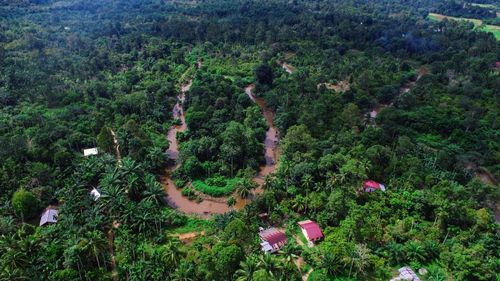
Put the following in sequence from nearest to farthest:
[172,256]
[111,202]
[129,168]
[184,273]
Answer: [184,273] → [172,256] → [111,202] → [129,168]

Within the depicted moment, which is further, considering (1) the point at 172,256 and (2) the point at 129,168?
(2) the point at 129,168

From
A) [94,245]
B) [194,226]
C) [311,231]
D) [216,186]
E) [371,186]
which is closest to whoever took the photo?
[94,245]

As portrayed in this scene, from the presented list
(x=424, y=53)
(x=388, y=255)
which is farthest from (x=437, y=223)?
(x=424, y=53)

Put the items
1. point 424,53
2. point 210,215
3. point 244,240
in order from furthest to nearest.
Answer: point 424,53
point 210,215
point 244,240

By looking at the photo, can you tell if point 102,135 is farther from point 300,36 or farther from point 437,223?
point 300,36

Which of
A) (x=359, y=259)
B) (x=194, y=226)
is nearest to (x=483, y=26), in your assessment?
(x=359, y=259)

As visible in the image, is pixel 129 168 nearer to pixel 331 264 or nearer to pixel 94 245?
pixel 94 245
